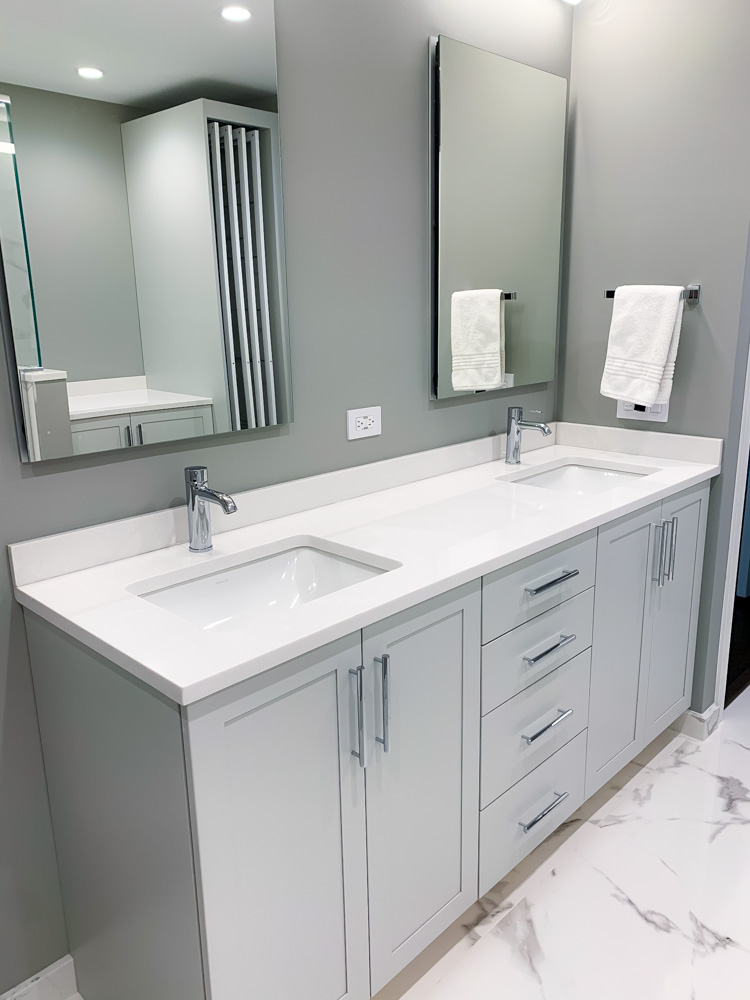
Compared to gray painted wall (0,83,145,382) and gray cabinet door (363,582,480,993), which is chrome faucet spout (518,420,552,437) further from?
gray painted wall (0,83,145,382)

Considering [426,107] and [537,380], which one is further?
[537,380]

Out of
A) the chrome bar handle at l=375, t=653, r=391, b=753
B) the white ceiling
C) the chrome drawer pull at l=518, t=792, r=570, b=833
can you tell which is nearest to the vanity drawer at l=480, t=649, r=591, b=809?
the chrome drawer pull at l=518, t=792, r=570, b=833

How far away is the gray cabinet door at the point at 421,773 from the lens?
1350mm

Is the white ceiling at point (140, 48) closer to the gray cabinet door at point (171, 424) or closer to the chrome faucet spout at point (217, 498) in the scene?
the gray cabinet door at point (171, 424)

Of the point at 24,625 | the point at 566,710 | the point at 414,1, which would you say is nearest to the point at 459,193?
Result: the point at 414,1

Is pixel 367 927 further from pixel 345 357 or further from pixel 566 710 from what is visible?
pixel 345 357

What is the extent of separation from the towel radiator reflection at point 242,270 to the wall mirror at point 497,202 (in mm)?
578

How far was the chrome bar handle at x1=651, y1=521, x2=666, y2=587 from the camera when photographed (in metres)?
2.05

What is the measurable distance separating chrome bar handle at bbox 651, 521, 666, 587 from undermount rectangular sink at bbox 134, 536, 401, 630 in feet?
2.97

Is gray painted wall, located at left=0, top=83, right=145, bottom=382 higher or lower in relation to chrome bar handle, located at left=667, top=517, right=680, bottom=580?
higher

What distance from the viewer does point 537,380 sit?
2463 millimetres

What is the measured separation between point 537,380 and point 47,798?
177cm

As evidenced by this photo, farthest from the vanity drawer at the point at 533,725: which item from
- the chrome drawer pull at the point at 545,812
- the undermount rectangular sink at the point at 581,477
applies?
the undermount rectangular sink at the point at 581,477

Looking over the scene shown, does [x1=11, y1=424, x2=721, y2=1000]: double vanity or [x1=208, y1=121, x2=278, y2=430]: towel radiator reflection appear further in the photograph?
[x1=208, y1=121, x2=278, y2=430]: towel radiator reflection
